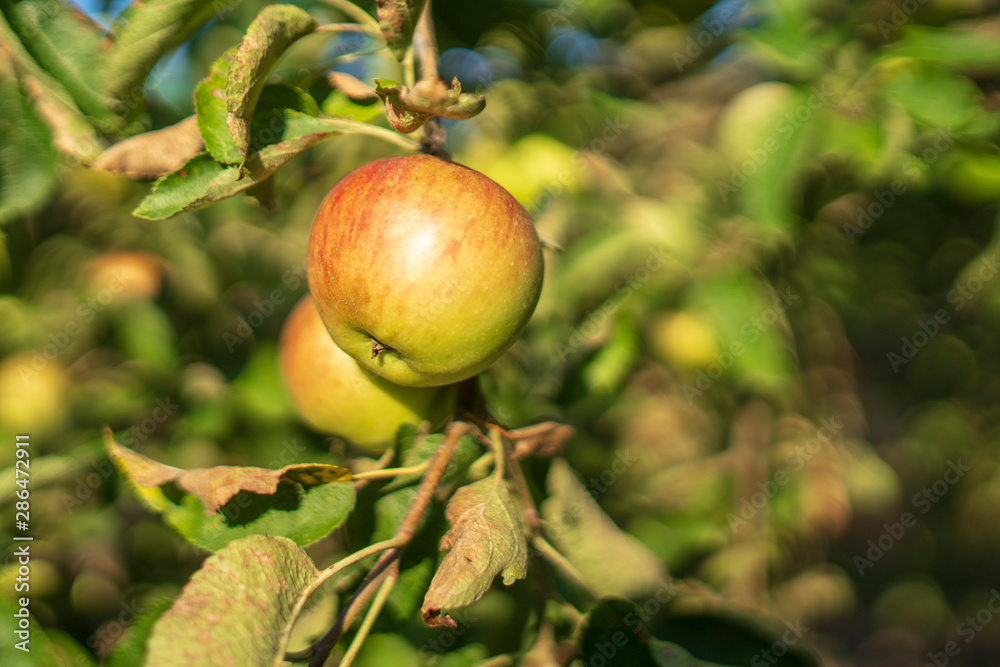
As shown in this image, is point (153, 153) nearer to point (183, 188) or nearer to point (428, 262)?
point (183, 188)

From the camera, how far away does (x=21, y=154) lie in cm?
90

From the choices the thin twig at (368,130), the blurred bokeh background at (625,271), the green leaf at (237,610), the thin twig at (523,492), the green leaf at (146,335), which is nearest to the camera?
the green leaf at (237,610)

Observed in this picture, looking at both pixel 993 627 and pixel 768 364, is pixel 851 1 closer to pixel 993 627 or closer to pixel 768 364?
pixel 768 364

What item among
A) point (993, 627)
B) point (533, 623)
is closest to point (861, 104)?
point (533, 623)

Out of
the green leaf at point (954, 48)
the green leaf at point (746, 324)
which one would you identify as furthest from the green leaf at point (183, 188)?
the green leaf at point (954, 48)

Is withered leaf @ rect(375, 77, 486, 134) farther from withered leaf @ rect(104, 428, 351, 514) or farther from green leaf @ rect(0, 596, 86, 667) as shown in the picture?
green leaf @ rect(0, 596, 86, 667)

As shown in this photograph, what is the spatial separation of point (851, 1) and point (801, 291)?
85 centimetres

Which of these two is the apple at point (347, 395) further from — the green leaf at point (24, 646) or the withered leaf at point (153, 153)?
the green leaf at point (24, 646)

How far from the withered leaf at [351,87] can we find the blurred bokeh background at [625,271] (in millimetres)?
21

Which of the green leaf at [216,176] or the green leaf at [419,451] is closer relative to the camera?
the green leaf at [216,176]

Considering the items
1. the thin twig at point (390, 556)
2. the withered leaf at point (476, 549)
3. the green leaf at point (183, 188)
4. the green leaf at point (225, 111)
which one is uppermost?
the green leaf at point (225, 111)

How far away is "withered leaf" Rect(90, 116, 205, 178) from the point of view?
0.80m

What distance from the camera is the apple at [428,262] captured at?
73 centimetres

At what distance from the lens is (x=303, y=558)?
0.71m
